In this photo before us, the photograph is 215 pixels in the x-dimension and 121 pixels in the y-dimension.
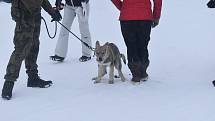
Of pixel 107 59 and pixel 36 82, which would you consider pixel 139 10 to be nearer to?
pixel 107 59

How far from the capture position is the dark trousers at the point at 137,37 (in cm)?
624

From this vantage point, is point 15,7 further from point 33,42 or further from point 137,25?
point 137,25

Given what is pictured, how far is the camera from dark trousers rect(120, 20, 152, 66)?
6.24 meters

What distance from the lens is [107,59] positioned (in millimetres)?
6340

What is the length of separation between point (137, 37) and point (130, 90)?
0.77 m

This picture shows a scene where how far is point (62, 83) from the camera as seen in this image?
667 cm

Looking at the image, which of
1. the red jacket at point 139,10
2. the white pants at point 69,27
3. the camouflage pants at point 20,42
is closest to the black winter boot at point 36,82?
the camouflage pants at point 20,42

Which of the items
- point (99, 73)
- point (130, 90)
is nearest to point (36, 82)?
point (99, 73)

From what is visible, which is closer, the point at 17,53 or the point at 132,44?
the point at 17,53

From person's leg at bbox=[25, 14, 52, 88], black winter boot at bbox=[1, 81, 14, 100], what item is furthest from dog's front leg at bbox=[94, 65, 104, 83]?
black winter boot at bbox=[1, 81, 14, 100]

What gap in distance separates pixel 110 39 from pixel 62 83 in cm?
378

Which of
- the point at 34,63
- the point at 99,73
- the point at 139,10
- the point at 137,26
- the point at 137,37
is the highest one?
the point at 139,10

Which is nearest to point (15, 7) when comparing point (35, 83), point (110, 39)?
point (35, 83)

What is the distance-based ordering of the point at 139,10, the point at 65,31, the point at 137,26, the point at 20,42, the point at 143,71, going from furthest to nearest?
the point at 65,31 → the point at 143,71 → the point at 137,26 → the point at 139,10 → the point at 20,42
